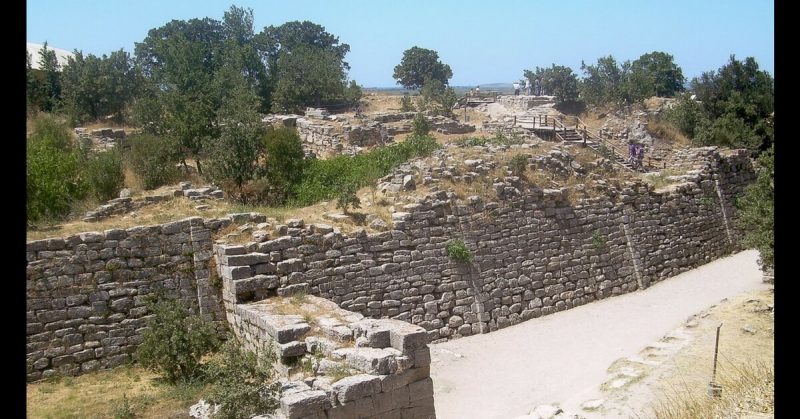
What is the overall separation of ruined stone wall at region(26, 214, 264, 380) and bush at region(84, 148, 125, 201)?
513 centimetres

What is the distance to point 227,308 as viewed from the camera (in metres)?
11.4

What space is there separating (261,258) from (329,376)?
3539 mm

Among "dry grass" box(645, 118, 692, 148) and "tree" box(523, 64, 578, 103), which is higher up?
"tree" box(523, 64, 578, 103)

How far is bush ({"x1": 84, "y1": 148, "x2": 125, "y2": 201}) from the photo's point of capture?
50.7 feet

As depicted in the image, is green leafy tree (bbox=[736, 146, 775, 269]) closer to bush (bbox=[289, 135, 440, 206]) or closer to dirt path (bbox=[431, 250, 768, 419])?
dirt path (bbox=[431, 250, 768, 419])

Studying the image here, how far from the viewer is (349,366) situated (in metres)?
8.30

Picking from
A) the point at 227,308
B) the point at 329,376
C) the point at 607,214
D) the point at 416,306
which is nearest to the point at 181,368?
the point at 227,308

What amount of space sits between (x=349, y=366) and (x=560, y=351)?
238 inches

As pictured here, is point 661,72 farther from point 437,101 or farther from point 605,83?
point 437,101

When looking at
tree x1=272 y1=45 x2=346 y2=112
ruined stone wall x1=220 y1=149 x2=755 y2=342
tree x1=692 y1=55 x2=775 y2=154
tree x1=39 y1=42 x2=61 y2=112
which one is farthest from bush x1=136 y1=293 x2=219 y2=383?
tree x1=272 y1=45 x2=346 y2=112

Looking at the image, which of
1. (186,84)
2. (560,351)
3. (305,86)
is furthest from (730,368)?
(186,84)

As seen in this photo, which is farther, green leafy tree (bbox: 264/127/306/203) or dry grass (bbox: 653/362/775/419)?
green leafy tree (bbox: 264/127/306/203)
